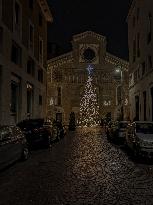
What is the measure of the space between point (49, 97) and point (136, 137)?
4518cm

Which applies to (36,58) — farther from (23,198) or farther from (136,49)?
(23,198)

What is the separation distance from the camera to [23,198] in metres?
7.48

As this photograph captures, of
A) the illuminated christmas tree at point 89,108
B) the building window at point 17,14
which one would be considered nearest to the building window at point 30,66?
the building window at point 17,14

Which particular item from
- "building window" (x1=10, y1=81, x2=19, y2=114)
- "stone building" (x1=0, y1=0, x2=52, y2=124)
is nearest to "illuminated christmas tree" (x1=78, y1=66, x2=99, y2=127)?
"stone building" (x1=0, y1=0, x2=52, y2=124)

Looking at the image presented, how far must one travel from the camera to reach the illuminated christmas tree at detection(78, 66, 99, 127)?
2313 inches

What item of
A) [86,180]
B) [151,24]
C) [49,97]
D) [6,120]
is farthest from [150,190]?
[49,97]

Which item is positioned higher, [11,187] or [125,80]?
[125,80]

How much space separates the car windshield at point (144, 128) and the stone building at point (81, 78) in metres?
42.6

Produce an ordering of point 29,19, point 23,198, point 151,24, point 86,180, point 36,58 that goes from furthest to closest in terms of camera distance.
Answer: point 36,58 < point 29,19 < point 151,24 < point 86,180 < point 23,198

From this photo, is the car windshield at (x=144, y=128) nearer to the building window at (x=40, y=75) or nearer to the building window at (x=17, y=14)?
the building window at (x=17, y=14)

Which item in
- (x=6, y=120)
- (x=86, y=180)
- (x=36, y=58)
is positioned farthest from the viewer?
(x=36, y=58)

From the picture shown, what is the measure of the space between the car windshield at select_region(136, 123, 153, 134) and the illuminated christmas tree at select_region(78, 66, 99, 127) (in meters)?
42.8

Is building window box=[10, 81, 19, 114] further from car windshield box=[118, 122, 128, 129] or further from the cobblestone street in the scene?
the cobblestone street

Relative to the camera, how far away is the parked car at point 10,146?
11187 mm
